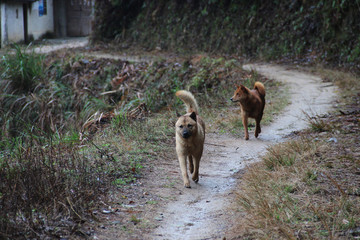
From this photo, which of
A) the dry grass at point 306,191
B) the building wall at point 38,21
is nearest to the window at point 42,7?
the building wall at point 38,21

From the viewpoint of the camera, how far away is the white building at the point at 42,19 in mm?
27348

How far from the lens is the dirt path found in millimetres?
4570

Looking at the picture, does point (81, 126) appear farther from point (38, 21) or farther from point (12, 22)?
point (38, 21)

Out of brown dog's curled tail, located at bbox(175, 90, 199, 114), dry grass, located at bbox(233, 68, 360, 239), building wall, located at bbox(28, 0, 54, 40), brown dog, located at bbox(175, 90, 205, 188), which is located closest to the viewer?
dry grass, located at bbox(233, 68, 360, 239)

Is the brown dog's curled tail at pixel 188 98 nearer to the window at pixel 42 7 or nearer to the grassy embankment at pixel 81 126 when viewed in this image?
the grassy embankment at pixel 81 126

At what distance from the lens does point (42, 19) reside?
106 ft

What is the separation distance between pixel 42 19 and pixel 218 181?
29.7m

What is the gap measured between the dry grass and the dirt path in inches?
12.4

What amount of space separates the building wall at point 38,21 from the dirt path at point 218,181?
79.0 ft

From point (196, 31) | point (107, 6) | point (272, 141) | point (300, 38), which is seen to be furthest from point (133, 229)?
point (107, 6)

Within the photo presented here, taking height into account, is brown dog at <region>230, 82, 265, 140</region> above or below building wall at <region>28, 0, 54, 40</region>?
below

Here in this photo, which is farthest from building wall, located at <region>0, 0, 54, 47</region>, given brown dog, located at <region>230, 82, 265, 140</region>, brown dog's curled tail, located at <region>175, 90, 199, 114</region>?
brown dog's curled tail, located at <region>175, 90, 199, 114</region>

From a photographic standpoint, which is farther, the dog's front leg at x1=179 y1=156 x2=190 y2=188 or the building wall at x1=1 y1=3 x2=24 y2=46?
the building wall at x1=1 y1=3 x2=24 y2=46

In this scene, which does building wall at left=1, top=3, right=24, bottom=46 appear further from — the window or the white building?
the window
